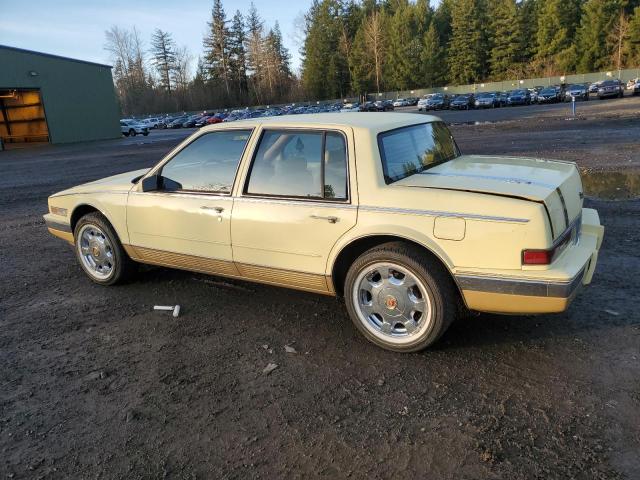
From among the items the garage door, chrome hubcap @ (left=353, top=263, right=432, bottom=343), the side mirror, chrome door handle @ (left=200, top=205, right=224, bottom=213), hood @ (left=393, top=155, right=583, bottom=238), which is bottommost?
chrome hubcap @ (left=353, top=263, right=432, bottom=343)

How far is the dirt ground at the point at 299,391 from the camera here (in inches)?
103

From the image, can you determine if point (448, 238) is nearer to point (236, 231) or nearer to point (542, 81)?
point (236, 231)

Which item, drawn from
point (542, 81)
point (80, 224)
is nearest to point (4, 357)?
point (80, 224)

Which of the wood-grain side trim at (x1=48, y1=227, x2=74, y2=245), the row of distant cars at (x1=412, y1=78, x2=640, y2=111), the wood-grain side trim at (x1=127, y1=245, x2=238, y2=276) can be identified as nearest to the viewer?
the wood-grain side trim at (x1=127, y1=245, x2=238, y2=276)

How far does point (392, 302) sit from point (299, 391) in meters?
0.90

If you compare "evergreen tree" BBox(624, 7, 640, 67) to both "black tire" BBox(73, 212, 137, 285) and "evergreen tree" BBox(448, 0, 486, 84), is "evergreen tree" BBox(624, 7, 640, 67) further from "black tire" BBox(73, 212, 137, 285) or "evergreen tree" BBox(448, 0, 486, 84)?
"black tire" BBox(73, 212, 137, 285)

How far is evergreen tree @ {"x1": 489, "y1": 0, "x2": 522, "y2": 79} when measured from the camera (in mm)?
84688

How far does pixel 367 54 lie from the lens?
9338cm

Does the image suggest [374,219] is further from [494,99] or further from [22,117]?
[494,99]

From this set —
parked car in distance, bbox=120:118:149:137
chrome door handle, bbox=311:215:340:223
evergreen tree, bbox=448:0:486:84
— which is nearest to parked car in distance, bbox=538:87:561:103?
parked car in distance, bbox=120:118:149:137

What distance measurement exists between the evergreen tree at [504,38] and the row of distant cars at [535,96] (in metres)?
34.3

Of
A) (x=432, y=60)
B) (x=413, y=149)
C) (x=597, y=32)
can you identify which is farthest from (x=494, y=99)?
(x=413, y=149)

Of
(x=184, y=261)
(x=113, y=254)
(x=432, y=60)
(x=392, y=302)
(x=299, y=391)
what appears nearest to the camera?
(x=299, y=391)

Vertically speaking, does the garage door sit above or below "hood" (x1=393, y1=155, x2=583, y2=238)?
above
